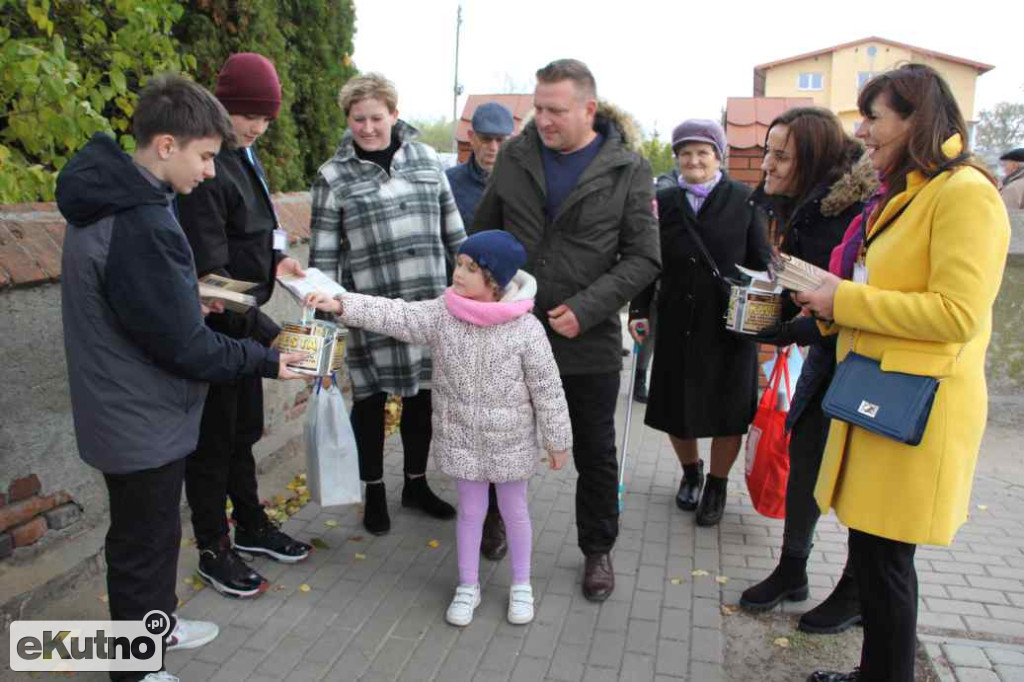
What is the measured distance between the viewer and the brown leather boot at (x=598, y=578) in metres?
3.50

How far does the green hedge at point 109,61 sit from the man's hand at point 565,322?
2.20m

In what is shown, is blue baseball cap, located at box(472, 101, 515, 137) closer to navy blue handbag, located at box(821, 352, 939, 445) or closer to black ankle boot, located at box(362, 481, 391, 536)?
black ankle boot, located at box(362, 481, 391, 536)

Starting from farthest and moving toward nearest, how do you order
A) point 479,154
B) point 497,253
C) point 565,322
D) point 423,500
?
point 479,154
point 423,500
point 565,322
point 497,253

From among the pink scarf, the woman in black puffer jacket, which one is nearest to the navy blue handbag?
the woman in black puffer jacket

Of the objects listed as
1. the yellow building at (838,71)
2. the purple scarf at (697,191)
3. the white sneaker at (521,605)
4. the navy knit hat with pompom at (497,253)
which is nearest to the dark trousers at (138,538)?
the navy knit hat with pompom at (497,253)

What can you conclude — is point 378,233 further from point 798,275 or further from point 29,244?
point 798,275

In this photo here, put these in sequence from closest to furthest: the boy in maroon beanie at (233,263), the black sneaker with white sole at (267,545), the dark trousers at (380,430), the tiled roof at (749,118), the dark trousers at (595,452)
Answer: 1. the boy in maroon beanie at (233,263)
2. the dark trousers at (595,452)
3. the black sneaker with white sole at (267,545)
4. the dark trousers at (380,430)
5. the tiled roof at (749,118)

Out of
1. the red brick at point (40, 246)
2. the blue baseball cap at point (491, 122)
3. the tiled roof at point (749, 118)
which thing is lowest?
the red brick at point (40, 246)

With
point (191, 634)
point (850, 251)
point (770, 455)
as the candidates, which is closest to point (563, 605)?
point (770, 455)

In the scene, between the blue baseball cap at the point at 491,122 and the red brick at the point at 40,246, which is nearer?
the red brick at the point at 40,246

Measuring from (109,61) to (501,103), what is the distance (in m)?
3.82

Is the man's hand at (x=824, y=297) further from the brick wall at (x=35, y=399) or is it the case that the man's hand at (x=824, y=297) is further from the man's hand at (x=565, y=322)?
the brick wall at (x=35, y=399)

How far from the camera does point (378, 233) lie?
3863mm

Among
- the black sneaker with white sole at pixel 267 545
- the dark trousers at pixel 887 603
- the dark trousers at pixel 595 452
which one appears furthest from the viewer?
the black sneaker with white sole at pixel 267 545
